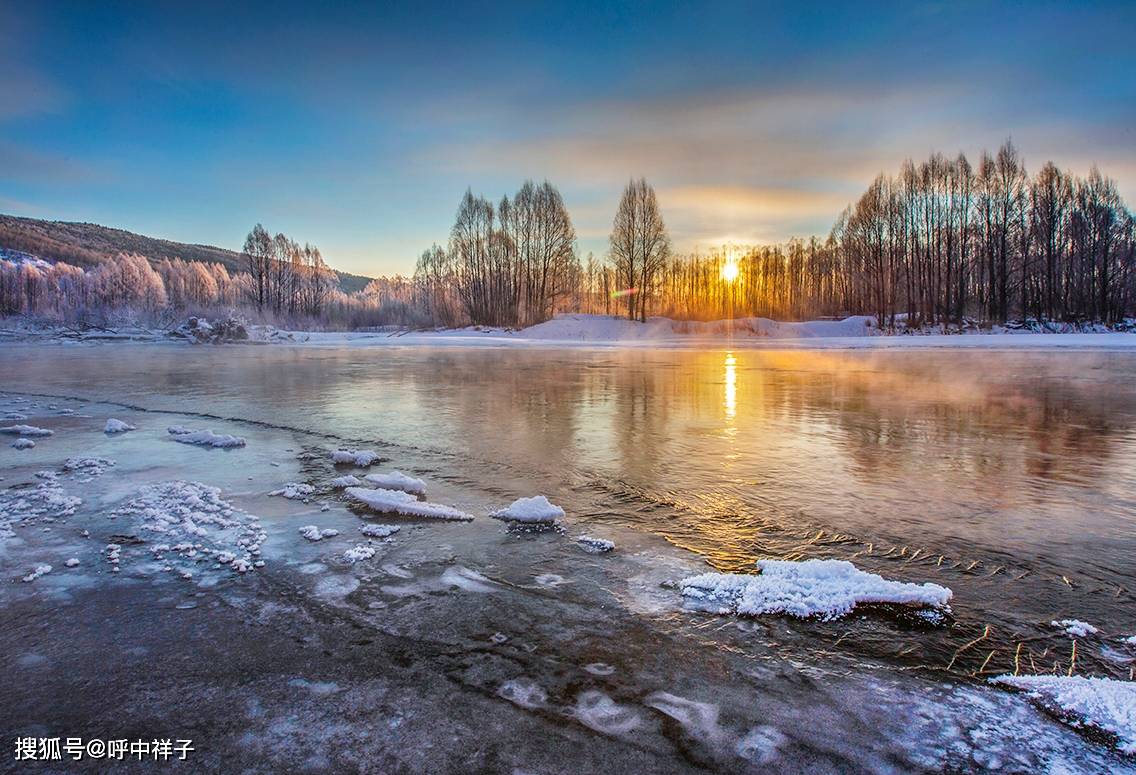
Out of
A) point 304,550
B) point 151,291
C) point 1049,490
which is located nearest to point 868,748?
point 304,550

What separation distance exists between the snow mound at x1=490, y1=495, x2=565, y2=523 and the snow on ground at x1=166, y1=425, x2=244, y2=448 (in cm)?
397

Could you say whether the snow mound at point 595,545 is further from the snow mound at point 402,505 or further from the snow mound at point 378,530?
the snow mound at point 378,530

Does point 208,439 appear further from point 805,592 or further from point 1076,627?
point 1076,627

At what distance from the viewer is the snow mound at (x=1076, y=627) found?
101 inches

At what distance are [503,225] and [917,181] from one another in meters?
31.8

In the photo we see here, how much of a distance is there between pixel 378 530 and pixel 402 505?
432 mm

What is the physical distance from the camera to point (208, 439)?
22.1ft

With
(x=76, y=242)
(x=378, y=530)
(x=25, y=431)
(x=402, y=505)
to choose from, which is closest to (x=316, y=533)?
(x=378, y=530)

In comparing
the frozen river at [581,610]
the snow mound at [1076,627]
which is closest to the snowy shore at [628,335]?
the frozen river at [581,610]

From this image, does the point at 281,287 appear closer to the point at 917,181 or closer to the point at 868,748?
the point at 917,181

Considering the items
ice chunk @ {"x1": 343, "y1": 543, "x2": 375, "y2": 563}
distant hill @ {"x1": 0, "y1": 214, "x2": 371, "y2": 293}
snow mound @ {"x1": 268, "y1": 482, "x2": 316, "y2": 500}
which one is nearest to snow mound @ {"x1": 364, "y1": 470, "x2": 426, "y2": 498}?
snow mound @ {"x1": 268, "y1": 482, "x2": 316, "y2": 500}

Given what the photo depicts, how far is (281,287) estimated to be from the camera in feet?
219

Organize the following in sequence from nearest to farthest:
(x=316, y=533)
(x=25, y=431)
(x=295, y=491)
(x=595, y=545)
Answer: (x=595, y=545)
(x=316, y=533)
(x=295, y=491)
(x=25, y=431)

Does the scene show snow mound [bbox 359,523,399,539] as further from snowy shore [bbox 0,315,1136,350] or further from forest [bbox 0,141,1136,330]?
forest [bbox 0,141,1136,330]
